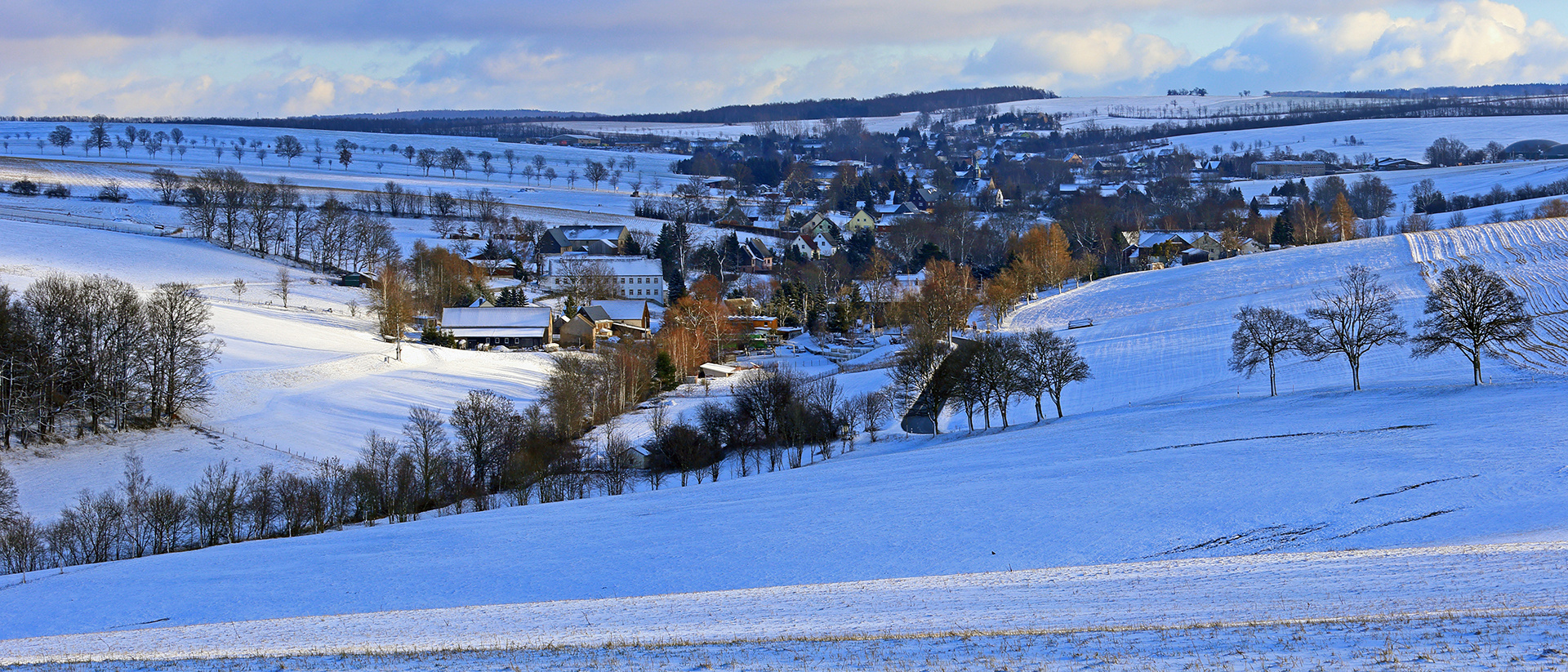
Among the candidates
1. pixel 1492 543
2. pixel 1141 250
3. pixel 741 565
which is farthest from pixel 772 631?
pixel 1141 250

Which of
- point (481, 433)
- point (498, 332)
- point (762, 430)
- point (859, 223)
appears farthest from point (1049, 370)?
point (859, 223)

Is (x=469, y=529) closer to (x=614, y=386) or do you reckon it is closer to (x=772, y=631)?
(x=772, y=631)

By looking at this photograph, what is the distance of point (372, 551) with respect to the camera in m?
25.7

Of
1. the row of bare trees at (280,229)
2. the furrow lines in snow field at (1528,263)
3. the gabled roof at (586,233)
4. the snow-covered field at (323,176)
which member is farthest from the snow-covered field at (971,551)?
the snow-covered field at (323,176)

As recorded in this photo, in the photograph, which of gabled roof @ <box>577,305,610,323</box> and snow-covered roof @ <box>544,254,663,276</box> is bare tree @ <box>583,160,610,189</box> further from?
gabled roof @ <box>577,305,610,323</box>

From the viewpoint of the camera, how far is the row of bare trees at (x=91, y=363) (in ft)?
130

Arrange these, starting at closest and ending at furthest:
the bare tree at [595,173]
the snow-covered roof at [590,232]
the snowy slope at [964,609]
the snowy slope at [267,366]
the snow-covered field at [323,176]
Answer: the snowy slope at [964,609], the snowy slope at [267,366], the snow-covered roof at [590,232], the snow-covered field at [323,176], the bare tree at [595,173]

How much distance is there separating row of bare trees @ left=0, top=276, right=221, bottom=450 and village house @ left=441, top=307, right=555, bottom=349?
83.7 feet

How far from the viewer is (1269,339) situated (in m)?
42.5

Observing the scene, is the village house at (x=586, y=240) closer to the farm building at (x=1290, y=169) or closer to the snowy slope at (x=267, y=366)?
the snowy slope at (x=267, y=366)

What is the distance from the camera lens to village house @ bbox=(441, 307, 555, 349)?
2842 inches

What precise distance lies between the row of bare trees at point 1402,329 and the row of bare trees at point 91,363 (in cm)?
4707

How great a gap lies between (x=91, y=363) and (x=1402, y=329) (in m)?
60.3

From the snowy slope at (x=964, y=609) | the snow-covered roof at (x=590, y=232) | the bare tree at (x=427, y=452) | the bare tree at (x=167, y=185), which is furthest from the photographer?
the snow-covered roof at (x=590, y=232)
